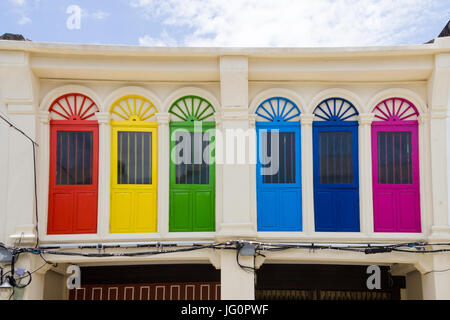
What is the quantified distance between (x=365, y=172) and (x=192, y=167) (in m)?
3.22

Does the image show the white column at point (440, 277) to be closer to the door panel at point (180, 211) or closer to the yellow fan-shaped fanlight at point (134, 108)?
the door panel at point (180, 211)

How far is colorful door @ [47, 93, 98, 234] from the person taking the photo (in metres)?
9.51

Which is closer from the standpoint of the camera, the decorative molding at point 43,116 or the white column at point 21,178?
the white column at point 21,178

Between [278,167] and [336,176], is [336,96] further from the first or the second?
[278,167]

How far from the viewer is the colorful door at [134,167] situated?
9562 millimetres

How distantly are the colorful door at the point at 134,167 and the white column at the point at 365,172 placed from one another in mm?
3817

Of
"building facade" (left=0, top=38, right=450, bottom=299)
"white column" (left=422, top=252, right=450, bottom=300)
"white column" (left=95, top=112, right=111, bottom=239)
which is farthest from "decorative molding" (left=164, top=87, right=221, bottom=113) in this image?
"white column" (left=422, top=252, right=450, bottom=300)

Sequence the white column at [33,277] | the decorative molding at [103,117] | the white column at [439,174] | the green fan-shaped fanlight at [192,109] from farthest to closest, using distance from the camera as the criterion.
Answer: the green fan-shaped fanlight at [192,109] < the decorative molding at [103,117] < the white column at [439,174] < the white column at [33,277]

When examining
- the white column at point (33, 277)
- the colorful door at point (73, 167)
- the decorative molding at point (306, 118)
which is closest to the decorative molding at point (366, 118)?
the decorative molding at point (306, 118)

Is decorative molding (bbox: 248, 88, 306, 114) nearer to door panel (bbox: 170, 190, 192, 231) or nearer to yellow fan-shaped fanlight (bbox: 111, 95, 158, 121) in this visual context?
yellow fan-shaped fanlight (bbox: 111, 95, 158, 121)

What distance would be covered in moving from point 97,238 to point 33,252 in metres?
1.11

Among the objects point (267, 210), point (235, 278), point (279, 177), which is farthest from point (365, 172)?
point (235, 278)

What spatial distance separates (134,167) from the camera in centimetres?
969
